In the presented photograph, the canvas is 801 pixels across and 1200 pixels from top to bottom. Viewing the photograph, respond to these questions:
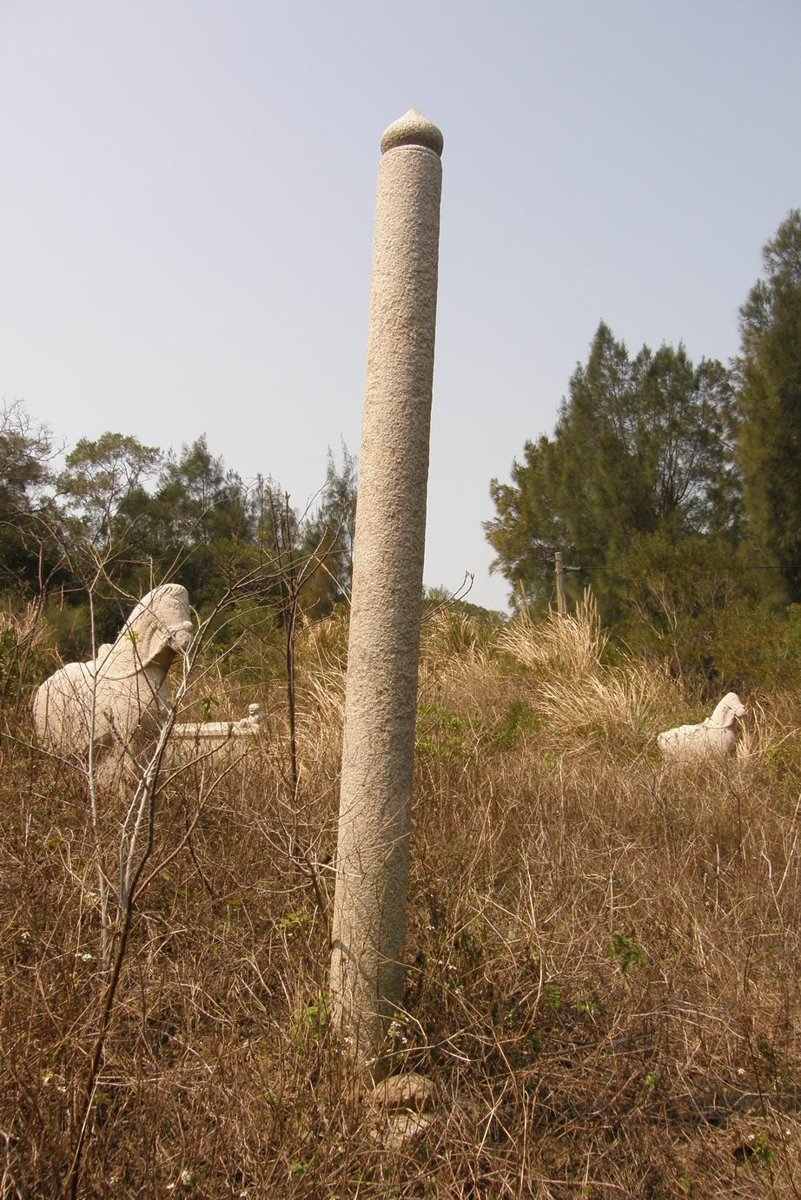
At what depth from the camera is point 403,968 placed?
2875 mm

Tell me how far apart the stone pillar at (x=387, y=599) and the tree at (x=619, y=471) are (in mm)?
14846

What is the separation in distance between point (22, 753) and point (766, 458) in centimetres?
1521

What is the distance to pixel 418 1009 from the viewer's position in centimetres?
290

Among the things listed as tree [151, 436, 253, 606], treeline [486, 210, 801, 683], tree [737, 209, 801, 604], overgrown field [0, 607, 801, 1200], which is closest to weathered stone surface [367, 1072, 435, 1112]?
overgrown field [0, 607, 801, 1200]

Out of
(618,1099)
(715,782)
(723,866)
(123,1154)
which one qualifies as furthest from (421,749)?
(123,1154)

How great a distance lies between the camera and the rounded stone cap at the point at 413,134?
2988 mm

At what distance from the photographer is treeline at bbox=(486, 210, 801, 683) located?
16.2 meters

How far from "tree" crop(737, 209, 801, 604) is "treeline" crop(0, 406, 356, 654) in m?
7.76

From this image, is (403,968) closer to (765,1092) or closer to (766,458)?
(765,1092)

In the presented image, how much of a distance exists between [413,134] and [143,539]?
12.7 feet

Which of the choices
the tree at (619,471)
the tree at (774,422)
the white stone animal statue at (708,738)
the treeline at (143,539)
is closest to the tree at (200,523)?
the treeline at (143,539)

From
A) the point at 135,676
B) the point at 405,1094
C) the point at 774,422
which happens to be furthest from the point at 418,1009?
the point at 774,422

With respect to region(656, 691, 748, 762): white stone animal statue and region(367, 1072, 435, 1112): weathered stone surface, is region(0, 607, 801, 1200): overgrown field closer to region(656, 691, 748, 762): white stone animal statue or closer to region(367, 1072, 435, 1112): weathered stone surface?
region(367, 1072, 435, 1112): weathered stone surface

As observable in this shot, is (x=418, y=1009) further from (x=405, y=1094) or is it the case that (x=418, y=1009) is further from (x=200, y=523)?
(x=200, y=523)
